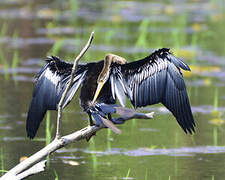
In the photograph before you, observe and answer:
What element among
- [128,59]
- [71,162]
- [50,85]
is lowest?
[71,162]

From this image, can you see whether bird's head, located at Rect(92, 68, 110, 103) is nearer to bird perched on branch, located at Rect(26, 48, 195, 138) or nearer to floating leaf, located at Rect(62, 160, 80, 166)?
bird perched on branch, located at Rect(26, 48, 195, 138)

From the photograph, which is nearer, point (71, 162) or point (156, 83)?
point (156, 83)

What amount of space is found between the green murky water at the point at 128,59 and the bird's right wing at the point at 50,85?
593 millimetres

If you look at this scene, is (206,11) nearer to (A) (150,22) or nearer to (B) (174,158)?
(A) (150,22)

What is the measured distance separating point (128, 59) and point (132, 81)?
5363 mm

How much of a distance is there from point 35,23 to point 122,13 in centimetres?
209

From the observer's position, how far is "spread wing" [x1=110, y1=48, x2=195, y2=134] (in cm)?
590

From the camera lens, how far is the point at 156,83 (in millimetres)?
6008

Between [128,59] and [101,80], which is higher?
[128,59]

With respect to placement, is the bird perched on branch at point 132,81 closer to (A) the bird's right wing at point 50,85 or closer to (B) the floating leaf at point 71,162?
(A) the bird's right wing at point 50,85

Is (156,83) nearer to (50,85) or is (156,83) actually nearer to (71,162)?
(50,85)

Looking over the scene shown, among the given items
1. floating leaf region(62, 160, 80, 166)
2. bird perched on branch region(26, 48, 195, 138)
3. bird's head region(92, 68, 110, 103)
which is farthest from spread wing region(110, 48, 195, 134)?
floating leaf region(62, 160, 80, 166)

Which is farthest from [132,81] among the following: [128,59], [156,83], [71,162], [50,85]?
[128,59]

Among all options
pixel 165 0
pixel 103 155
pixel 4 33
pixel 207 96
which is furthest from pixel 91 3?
pixel 103 155
